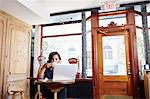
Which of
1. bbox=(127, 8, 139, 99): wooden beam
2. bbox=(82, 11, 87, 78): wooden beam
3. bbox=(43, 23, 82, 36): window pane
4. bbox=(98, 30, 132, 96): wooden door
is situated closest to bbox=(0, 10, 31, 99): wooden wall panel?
bbox=(43, 23, 82, 36): window pane

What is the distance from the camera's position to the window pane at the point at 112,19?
481 cm

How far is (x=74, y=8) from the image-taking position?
5.02 meters

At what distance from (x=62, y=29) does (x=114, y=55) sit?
2.06 metres

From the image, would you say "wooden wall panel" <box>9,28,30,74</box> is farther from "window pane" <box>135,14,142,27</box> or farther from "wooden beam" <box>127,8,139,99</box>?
"window pane" <box>135,14,142,27</box>

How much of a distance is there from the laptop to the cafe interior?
1759 millimetres

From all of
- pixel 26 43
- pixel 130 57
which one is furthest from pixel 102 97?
pixel 26 43

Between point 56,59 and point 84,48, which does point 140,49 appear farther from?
point 56,59

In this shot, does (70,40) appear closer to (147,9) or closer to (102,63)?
(102,63)

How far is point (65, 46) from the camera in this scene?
221 inches

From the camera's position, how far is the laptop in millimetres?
2324

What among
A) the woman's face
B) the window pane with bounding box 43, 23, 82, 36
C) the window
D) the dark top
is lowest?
the dark top

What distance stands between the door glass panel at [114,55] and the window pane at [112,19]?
0.43 m

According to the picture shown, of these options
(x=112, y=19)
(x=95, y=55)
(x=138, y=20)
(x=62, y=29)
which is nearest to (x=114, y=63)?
(x=95, y=55)

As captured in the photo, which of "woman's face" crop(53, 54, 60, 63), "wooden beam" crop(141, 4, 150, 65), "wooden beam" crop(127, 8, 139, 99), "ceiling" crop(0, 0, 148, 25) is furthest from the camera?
"wooden beam" crop(141, 4, 150, 65)
